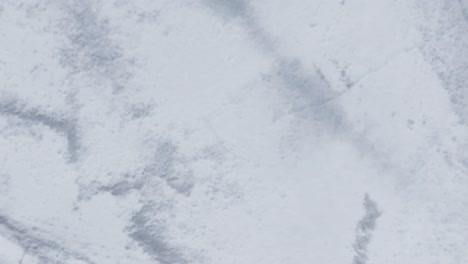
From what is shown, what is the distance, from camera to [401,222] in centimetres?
81

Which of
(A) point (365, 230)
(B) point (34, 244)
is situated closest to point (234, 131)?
(A) point (365, 230)

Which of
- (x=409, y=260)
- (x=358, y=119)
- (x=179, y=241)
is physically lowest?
(x=409, y=260)

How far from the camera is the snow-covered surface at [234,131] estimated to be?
0.81m

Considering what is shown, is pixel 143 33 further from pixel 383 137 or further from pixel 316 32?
pixel 383 137

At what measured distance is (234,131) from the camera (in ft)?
2.73

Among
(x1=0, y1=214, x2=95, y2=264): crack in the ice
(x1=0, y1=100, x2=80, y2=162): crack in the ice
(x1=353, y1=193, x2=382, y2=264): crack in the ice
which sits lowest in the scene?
(x1=353, y1=193, x2=382, y2=264): crack in the ice

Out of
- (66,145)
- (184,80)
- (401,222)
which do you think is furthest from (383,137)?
(66,145)

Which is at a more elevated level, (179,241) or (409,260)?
(179,241)

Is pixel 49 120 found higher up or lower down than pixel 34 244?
higher up

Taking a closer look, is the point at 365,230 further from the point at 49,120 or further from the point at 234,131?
the point at 49,120

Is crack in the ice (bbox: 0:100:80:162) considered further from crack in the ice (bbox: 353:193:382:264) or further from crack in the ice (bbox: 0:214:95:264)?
crack in the ice (bbox: 353:193:382:264)

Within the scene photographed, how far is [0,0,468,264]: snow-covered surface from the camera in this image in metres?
0.81

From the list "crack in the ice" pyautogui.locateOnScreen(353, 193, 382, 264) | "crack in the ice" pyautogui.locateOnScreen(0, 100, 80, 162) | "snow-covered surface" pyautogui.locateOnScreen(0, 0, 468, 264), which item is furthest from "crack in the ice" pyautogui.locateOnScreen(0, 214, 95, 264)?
"crack in the ice" pyautogui.locateOnScreen(353, 193, 382, 264)

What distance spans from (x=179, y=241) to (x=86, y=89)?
35cm
